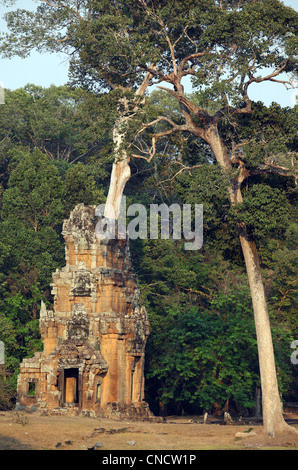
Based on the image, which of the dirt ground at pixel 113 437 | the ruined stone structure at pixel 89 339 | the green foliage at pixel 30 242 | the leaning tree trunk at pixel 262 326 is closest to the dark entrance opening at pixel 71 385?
the ruined stone structure at pixel 89 339

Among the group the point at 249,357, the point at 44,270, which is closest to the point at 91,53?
the point at 44,270

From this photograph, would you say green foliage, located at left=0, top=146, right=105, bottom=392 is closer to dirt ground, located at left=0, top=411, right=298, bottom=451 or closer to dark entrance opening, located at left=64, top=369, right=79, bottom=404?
dark entrance opening, located at left=64, top=369, right=79, bottom=404

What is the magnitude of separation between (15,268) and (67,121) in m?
23.7

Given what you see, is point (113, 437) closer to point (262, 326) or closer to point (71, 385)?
point (262, 326)

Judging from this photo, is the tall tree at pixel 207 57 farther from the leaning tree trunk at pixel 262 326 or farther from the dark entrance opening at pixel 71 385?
the dark entrance opening at pixel 71 385

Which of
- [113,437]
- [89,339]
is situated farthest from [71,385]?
[113,437]

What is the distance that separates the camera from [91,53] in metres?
27.8

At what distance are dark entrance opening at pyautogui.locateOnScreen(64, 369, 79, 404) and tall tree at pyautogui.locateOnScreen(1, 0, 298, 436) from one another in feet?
31.6

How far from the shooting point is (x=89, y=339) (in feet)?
Result: 101

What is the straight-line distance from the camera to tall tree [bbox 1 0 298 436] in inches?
994

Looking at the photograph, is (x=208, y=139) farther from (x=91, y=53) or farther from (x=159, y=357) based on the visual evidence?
(x=159, y=357)

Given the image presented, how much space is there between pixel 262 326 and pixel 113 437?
626 centimetres

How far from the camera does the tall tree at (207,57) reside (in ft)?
82.8

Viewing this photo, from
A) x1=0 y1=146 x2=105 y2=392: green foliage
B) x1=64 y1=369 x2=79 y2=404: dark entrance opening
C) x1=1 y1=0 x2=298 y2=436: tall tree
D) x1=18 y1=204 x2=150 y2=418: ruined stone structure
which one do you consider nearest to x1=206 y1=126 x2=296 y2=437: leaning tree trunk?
x1=1 y1=0 x2=298 y2=436: tall tree
